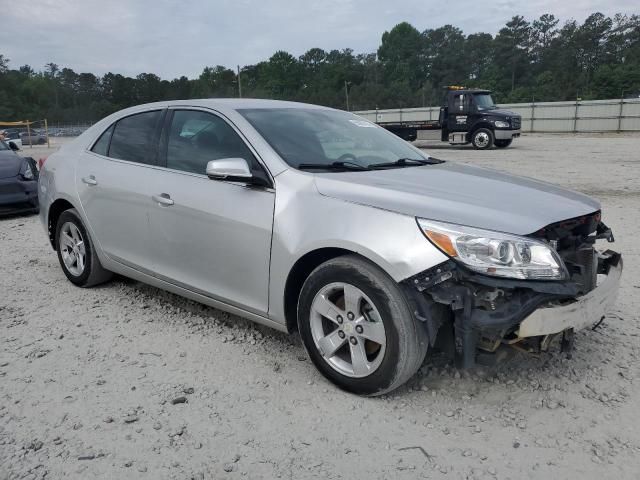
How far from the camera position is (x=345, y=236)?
2.80 metres

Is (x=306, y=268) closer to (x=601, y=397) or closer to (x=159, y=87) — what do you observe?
(x=601, y=397)

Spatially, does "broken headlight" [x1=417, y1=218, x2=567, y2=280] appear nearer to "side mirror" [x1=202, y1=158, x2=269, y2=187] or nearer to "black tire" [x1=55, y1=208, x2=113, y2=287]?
"side mirror" [x1=202, y1=158, x2=269, y2=187]

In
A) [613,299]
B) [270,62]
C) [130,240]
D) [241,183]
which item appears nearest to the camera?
[613,299]

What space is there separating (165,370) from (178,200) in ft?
3.57

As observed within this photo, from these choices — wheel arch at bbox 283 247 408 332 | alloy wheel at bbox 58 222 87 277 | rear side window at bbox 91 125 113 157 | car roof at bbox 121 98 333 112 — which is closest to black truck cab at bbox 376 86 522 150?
car roof at bbox 121 98 333 112

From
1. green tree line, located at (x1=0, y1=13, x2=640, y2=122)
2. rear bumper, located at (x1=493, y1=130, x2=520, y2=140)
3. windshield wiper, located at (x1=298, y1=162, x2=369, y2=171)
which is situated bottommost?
windshield wiper, located at (x1=298, y1=162, x2=369, y2=171)

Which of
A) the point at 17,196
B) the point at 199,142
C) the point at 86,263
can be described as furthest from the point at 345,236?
the point at 17,196

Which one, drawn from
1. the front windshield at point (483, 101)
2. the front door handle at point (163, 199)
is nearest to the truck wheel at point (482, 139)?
the front windshield at point (483, 101)

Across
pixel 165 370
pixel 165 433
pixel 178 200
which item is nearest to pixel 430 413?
pixel 165 433

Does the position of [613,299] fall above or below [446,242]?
below

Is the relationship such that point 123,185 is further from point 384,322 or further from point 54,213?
point 384,322

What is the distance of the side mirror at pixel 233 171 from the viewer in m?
3.14

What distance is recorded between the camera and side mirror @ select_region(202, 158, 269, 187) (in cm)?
314

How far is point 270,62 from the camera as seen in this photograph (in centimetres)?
11062
